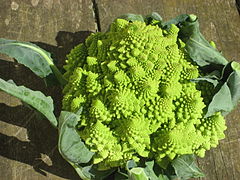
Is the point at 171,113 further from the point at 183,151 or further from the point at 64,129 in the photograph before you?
the point at 64,129

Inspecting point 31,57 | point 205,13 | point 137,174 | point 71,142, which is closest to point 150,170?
point 137,174

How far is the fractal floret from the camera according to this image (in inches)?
35.5

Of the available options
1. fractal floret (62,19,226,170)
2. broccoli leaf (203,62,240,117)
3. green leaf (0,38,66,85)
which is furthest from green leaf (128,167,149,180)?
green leaf (0,38,66,85)

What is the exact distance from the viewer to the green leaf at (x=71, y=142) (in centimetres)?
89

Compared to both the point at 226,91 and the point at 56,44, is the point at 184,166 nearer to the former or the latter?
the point at 226,91

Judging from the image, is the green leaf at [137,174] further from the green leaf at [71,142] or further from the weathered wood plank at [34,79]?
the weathered wood plank at [34,79]

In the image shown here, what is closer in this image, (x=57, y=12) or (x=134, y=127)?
(x=134, y=127)

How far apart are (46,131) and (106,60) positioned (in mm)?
277

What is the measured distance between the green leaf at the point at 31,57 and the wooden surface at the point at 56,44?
91 millimetres

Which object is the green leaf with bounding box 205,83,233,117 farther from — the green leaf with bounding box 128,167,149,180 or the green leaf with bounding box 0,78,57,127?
the green leaf with bounding box 0,78,57,127

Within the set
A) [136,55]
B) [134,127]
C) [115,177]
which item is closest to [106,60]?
[136,55]

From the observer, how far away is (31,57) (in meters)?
1.04

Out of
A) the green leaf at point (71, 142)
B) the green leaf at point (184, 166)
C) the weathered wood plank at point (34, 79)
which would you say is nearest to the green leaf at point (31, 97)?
the green leaf at point (71, 142)

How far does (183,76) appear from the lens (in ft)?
3.09
